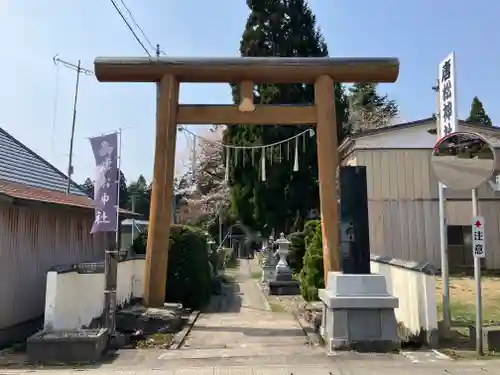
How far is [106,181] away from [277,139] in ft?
53.5

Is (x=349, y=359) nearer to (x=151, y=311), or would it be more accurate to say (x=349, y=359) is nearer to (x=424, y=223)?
(x=151, y=311)

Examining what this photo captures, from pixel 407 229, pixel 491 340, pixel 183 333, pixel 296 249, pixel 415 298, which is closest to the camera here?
pixel 491 340

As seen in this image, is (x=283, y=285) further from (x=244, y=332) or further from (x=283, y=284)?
(x=244, y=332)

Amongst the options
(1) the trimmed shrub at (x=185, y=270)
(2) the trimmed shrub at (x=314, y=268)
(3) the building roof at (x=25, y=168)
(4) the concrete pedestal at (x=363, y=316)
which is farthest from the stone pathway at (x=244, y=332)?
(3) the building roof at (x=25, y=168)

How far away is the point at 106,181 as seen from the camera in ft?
32.8

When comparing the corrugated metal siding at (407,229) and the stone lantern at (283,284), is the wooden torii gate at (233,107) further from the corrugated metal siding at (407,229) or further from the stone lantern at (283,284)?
the corrugated metal siding at (407,229)

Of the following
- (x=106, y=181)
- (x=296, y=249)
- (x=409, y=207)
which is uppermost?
(x=409, y=207)

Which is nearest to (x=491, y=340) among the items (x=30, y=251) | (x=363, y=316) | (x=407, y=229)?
(x=363, y=316)

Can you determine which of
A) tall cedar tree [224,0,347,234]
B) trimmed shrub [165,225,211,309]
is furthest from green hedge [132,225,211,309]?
tall cedar tree [224,0,347,234]

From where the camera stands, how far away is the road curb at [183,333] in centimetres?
940

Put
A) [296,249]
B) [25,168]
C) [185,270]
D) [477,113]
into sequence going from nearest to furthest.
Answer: [25,168], [185,270], [296,249], [477,113]

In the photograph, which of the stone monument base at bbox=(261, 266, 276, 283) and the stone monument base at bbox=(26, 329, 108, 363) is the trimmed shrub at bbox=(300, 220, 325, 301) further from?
the stone monument base at bbox=(26, 329, 108, 363)

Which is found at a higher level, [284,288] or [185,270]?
[185,270]

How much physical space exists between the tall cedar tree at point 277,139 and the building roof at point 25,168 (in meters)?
11.3
